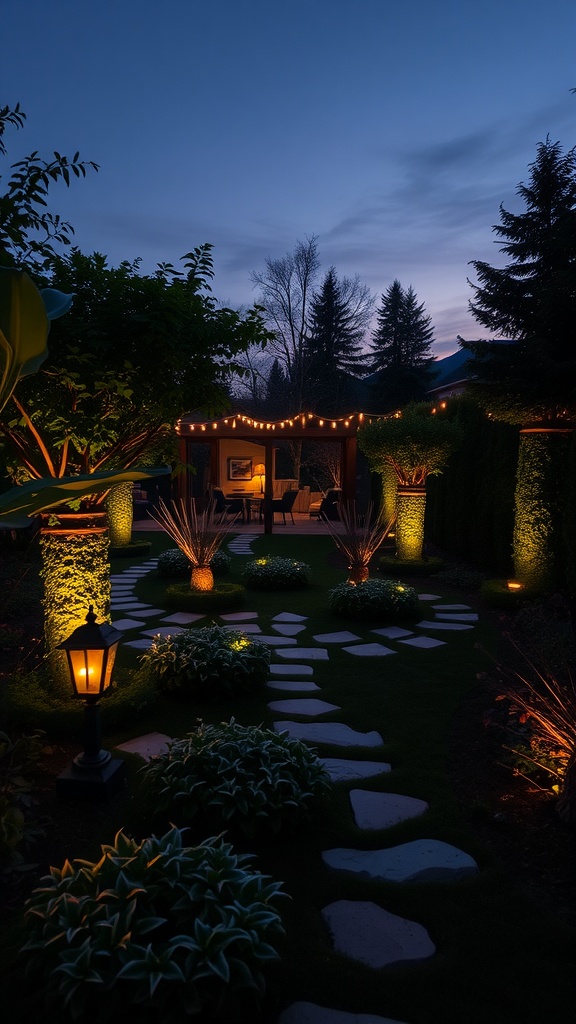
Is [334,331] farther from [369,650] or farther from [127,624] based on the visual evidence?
[369,650]

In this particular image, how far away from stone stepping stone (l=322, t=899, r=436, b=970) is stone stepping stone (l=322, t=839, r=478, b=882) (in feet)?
0.55

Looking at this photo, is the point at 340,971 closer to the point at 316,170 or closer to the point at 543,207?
the point at 543,207

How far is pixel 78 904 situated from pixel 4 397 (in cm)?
132

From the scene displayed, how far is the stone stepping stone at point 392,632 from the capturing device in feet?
16.7

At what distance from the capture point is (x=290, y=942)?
1.58m

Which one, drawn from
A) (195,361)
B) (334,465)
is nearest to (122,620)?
(195,361)

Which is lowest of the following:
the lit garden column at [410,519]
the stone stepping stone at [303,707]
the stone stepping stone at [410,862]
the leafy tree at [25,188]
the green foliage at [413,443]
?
the stone stepping stone at [303,707]

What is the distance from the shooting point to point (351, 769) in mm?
2658

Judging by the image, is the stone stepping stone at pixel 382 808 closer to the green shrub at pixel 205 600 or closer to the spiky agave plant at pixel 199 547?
the green shrub at pixel 205 600

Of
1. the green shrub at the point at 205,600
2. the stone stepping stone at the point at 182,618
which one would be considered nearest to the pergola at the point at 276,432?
the green shrub at the point at 205,600

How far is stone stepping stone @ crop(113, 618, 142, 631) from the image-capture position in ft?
17.2

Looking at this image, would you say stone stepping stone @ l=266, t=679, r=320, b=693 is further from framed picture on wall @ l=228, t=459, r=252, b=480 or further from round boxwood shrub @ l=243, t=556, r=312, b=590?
framed picture on wall @ l=228, t=459, r=252, b=480

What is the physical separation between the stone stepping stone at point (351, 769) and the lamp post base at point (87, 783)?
3.12ft

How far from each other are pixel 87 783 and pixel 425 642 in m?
3.28
